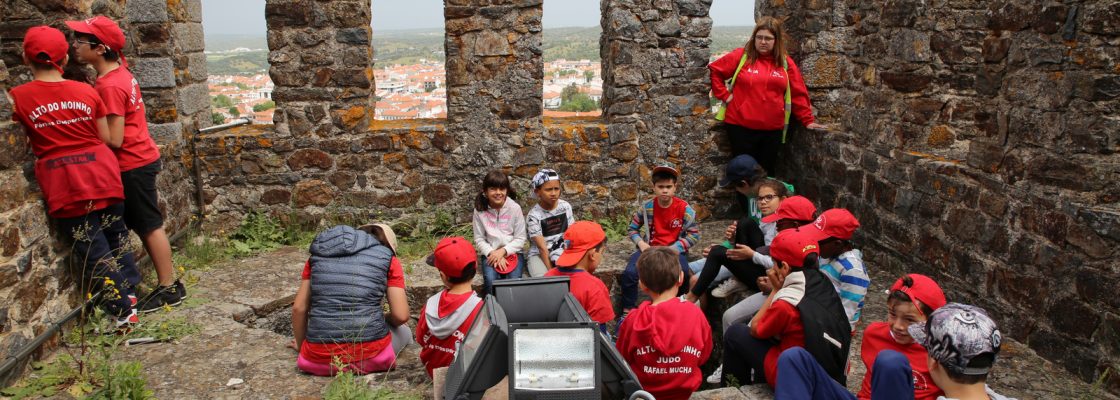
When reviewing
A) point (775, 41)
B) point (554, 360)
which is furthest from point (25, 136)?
point (775, 41)

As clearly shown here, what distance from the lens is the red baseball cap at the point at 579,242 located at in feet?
14.0

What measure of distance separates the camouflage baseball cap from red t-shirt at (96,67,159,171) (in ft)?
13.8

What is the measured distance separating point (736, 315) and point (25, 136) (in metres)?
3.78

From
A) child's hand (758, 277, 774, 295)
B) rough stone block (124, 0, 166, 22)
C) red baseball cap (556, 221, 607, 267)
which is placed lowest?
child's hand (758, 277, 774, 295)

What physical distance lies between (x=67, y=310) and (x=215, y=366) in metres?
0.95

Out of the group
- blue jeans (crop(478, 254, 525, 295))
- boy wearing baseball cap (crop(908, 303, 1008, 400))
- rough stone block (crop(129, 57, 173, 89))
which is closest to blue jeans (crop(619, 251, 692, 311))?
blue jeans (crop(478, 254, 525, 295))

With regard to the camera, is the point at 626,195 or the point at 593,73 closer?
the point at 626,195

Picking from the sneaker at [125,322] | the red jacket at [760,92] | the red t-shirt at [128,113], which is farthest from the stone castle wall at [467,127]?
the sneaker at [125,322]

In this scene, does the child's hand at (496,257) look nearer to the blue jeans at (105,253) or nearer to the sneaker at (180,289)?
the sneaker at (180,289)

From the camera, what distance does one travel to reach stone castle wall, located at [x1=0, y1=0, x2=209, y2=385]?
12.6ft

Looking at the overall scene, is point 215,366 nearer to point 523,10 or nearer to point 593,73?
point 523,10

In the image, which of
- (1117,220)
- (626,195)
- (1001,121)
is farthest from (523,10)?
(1117,220)

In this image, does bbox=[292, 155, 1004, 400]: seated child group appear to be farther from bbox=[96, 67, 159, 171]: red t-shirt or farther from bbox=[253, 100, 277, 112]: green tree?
bbox=[253, 100, 277, 112]: green tree

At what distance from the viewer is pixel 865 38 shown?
227 inches
